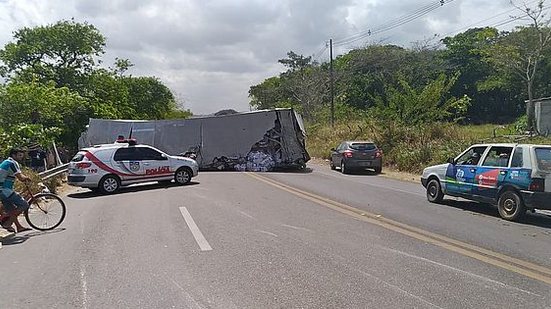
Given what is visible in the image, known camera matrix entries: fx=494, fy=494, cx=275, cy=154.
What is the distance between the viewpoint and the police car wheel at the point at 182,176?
18.8 meters

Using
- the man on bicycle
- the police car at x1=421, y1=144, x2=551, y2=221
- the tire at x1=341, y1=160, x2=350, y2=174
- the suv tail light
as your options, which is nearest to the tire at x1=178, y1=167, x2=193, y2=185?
the tire at x1=341, y1=160, x2=350, y2=174

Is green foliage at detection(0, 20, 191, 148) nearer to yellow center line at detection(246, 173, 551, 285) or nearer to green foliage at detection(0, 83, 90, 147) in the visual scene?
green foliage at detection(0, 83, 90, 147)

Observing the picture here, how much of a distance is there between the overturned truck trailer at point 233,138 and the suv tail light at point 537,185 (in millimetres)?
16530

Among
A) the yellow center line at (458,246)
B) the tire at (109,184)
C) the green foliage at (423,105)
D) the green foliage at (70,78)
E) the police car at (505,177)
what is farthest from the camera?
the green foliage at (70,78)

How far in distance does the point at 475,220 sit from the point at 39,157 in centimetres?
1759

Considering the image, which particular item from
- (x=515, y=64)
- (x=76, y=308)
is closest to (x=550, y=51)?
(x=515, y=64)

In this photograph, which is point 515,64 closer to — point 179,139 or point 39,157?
point 179,139

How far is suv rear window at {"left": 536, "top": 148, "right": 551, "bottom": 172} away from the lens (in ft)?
32.4

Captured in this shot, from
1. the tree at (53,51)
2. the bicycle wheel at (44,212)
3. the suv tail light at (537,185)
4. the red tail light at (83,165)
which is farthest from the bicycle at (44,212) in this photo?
the tree at (53,51)

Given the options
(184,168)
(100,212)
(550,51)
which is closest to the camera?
(100,212)

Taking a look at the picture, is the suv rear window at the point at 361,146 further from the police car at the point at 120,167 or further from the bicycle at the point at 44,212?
the bicycle at the point at 44,212

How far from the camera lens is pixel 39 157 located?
816 inches

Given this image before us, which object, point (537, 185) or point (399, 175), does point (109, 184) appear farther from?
point (537, 185)

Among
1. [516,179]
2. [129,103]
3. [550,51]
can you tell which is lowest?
[516,179]
